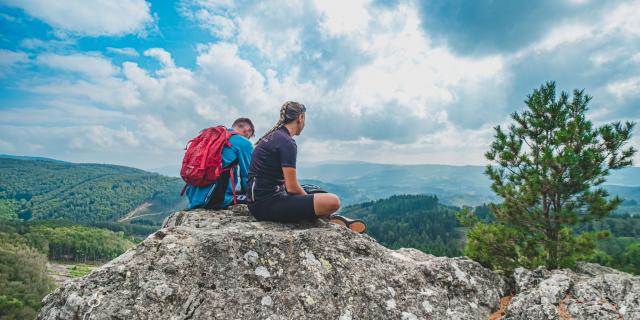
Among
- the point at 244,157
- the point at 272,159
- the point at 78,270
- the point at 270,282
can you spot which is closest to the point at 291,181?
the point at 272,159

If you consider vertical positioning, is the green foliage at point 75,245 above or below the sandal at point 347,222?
below

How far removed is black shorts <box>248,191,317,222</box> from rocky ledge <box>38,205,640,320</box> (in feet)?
0.76

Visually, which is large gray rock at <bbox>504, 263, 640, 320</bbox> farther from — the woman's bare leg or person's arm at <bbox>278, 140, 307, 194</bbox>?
person's arm at <bbox>278, 140, 307, 194</bbox>

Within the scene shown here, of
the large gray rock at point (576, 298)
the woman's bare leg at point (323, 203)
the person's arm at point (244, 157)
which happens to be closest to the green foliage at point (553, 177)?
the large gray rock at point (576, 298)

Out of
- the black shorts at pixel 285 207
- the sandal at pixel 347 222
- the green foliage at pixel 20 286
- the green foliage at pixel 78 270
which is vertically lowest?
the green foliage at pixel 78 270

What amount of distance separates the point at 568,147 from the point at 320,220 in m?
6.63

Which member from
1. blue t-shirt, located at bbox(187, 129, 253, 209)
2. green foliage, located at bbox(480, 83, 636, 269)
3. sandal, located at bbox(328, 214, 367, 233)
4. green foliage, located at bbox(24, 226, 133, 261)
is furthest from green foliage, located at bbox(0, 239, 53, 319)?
green foliage, located at bbox(480, 83, 636, 269)

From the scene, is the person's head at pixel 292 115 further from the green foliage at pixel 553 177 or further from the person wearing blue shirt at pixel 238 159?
the green foliage at pixel 553 177

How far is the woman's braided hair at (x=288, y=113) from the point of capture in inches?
286

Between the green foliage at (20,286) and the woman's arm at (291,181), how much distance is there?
268ft

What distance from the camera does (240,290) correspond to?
5305mm

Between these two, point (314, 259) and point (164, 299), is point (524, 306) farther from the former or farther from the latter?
point (164, 299)

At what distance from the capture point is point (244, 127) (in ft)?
30.9

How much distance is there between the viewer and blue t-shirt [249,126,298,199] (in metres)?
6.80
